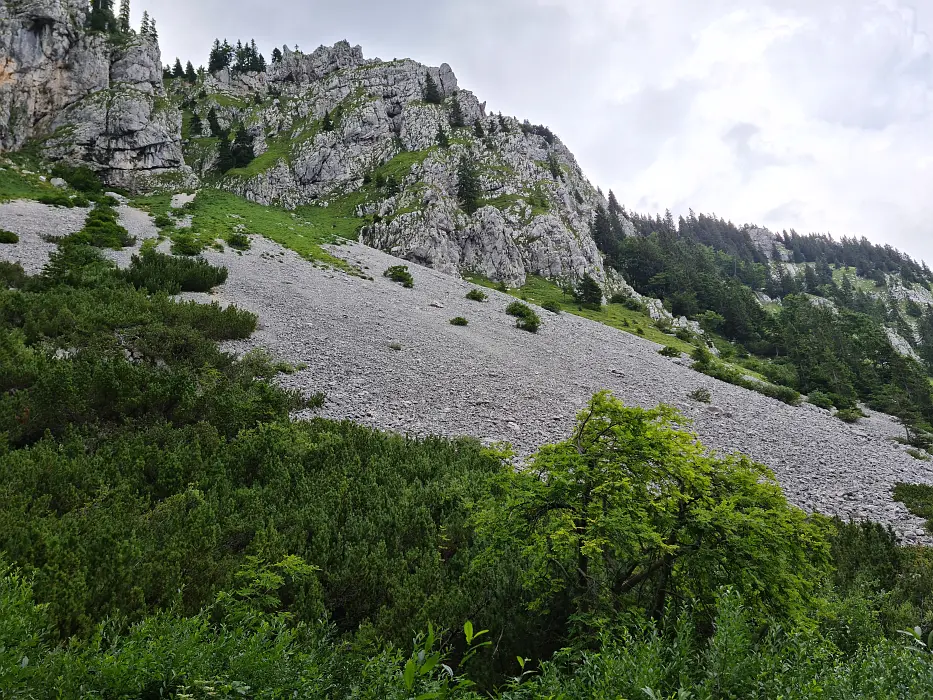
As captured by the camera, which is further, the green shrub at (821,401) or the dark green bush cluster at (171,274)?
the green shrub at (821,401)

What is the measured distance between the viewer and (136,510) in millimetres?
7105

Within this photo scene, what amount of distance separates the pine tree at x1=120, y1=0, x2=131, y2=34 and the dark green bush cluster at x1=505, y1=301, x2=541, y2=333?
75.7m

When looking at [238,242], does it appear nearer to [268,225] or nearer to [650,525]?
[268,225]

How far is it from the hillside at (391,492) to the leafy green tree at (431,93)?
59766 mm

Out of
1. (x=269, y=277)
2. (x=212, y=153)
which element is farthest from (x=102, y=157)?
(x=269, y=277)

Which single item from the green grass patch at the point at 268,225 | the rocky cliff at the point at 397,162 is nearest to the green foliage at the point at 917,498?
the green grass patch at the point at 268,225

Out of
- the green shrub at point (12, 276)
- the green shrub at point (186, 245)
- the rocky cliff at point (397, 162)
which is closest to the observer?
the green shrub at point (12, 276)

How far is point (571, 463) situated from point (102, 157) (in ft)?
215

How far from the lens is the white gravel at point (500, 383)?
1423 centimetres

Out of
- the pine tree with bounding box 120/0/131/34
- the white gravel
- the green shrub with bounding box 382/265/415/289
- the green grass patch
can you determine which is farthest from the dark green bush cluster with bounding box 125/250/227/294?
the pine tree with bounding box 120/0/131/34

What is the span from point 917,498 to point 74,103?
8037 cm

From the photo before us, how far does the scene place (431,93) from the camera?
88062 mm

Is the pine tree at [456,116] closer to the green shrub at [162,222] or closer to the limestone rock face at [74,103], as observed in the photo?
the limestone rock face at [74,103]

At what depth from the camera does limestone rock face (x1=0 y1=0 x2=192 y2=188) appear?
47.5 m
